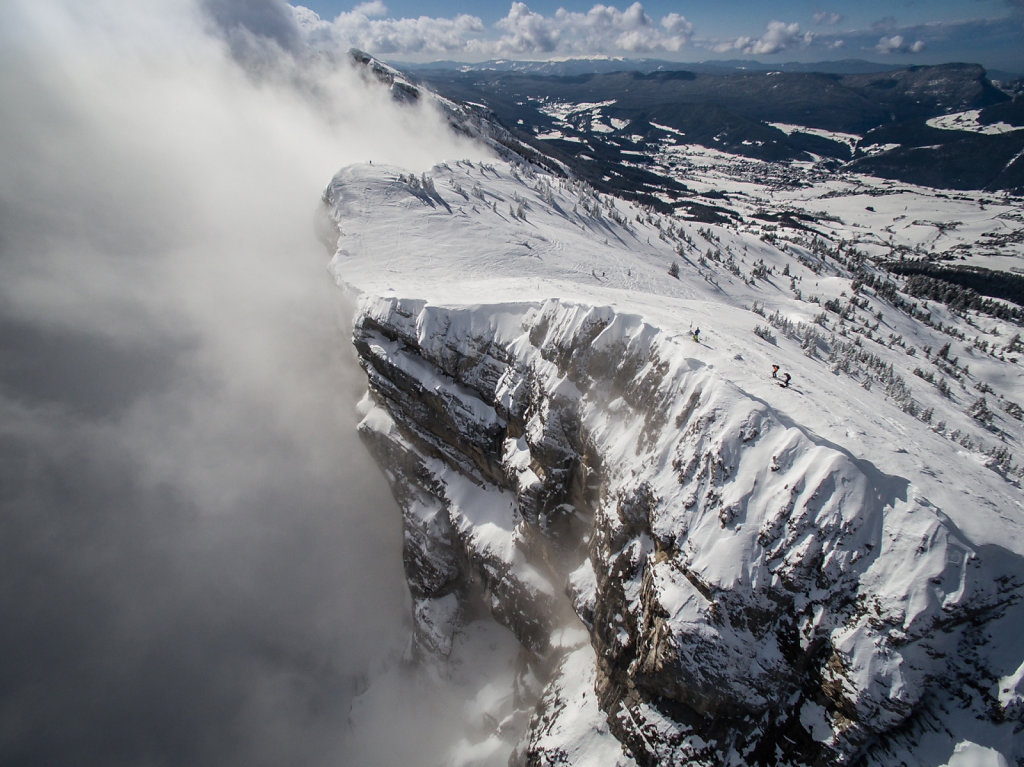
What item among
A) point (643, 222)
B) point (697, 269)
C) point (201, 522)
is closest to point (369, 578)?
point (201, 522)

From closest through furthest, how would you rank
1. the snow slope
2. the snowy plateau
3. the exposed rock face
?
the snow slope → the snowy plateau → the exposed rock face

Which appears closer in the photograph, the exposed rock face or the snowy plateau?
the snowy plateau

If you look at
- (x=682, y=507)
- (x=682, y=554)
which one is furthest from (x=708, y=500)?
(x=682, y=554)

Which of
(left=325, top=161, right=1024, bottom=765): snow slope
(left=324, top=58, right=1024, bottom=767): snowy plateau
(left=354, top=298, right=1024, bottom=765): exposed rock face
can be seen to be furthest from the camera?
(left=354, top=298, right=1024, bottom=765): exposed rock face

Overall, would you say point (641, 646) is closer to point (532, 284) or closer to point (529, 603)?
point (529, 603)

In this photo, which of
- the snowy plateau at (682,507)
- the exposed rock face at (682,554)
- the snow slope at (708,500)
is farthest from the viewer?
the exposed rock face at (682,554)
